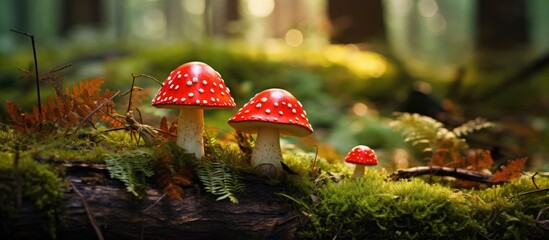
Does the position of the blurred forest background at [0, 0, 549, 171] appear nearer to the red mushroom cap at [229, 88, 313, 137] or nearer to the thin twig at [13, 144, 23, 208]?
the red mushroom cap at [229, 88, 313, 137]

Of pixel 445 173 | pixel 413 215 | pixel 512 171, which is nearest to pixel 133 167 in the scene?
pixel 413 215

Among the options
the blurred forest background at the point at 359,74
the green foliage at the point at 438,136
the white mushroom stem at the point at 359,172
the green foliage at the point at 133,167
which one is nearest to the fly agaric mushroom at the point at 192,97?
the green foliage at the point at 133,167

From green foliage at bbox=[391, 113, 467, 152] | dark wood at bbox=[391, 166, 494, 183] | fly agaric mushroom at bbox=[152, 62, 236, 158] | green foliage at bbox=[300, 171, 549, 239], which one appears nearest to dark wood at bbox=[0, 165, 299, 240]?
green foliage at bbox=[300, 171, 549, 239]

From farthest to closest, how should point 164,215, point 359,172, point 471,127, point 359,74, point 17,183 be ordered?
point 359,74 < point 471,127 < point 359,172 < point 164,215 < point 17,183

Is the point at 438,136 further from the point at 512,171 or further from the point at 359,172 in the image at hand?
the point at 359,172

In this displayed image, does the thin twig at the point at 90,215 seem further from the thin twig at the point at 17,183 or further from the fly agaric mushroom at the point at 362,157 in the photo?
the fly agaric mushroom at the point at 362,157

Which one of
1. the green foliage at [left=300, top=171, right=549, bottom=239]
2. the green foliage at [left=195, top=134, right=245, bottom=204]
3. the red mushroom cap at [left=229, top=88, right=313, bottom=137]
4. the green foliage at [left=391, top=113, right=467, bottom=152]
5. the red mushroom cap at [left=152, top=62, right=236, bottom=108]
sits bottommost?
the green foliage at [left=300, top=171, right=549, bottom=239]

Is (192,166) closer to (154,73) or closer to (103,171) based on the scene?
(103,171)
